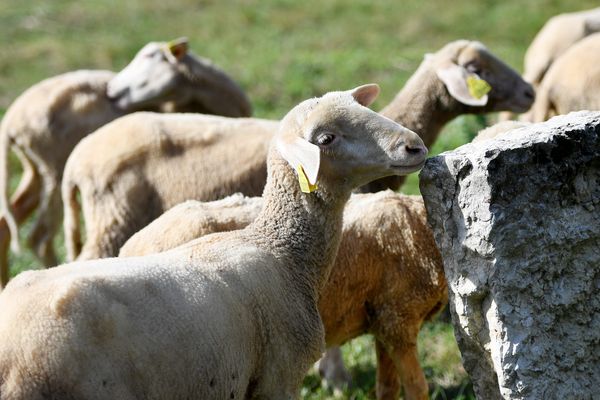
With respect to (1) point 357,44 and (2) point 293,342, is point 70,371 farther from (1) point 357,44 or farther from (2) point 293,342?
(1) point 357,44

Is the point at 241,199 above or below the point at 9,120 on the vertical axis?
above

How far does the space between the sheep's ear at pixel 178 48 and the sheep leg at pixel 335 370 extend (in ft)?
11.3

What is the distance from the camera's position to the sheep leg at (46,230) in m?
9.89

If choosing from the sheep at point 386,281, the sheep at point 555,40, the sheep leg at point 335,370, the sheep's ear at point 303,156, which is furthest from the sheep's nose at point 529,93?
the sheep's ear at point 303,156

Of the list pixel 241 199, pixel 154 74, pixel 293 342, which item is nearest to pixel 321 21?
pixel 154 74

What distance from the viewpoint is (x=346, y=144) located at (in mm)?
5422

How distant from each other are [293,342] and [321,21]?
14047 mm

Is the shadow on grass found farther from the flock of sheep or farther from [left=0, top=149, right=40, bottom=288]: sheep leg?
[left=0, top=149, right=40, bottom=288]: sheep leg

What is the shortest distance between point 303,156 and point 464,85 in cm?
322

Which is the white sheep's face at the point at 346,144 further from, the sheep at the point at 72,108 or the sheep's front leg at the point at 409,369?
the sheep at the point at 72,108

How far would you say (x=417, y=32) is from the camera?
Answer: 1780cm

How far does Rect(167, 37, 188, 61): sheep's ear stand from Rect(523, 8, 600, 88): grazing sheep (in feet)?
13.8

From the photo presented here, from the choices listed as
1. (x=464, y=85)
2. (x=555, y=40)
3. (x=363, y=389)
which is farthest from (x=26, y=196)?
(x=555, y=40)

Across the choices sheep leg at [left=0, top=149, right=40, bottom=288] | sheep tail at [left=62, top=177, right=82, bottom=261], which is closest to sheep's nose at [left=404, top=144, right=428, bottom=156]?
sheep tail at [left=62, top=177, right=82, bottom=261]
